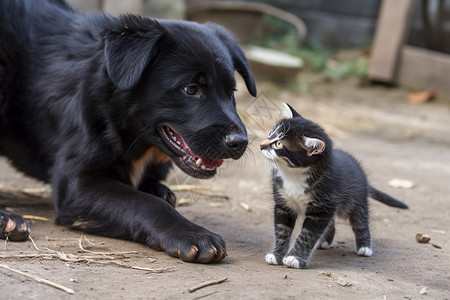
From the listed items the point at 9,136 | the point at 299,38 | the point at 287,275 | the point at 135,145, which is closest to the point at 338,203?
the point at 287,275

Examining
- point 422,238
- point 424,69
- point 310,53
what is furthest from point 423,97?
point 422,238

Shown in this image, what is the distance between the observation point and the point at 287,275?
294 centimetres

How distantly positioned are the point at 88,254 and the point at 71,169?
29.1 inches

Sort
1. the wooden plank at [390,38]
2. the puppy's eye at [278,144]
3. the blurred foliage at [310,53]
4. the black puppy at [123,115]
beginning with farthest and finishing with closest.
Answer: the blurred foliage at [310,53] → the wooden plank at [390,38] → the black puppy at [123,115] → the puppy's eye at [278,144]

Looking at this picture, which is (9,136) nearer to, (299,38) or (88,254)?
(88,254)

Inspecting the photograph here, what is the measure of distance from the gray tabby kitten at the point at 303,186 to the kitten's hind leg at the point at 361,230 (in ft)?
0.50

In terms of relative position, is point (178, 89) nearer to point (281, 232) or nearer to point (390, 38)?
point (281, 232)

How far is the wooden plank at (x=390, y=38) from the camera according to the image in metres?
10.8

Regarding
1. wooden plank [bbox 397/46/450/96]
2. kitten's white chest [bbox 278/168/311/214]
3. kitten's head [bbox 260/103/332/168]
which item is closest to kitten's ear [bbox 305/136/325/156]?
kitten's head [bbox 260/103/332/168]

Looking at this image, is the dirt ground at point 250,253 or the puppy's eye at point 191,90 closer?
the dirt ground at point 250,253

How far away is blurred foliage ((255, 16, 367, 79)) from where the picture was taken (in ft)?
40.4

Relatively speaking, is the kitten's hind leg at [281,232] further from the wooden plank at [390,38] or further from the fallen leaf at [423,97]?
the wooden plank at [390,38]

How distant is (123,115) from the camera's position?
12.0 feet

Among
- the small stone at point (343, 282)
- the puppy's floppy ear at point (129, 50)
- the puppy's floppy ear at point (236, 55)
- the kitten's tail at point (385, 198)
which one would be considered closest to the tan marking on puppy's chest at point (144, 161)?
the puppy's floppy ear at point (129, 50)
